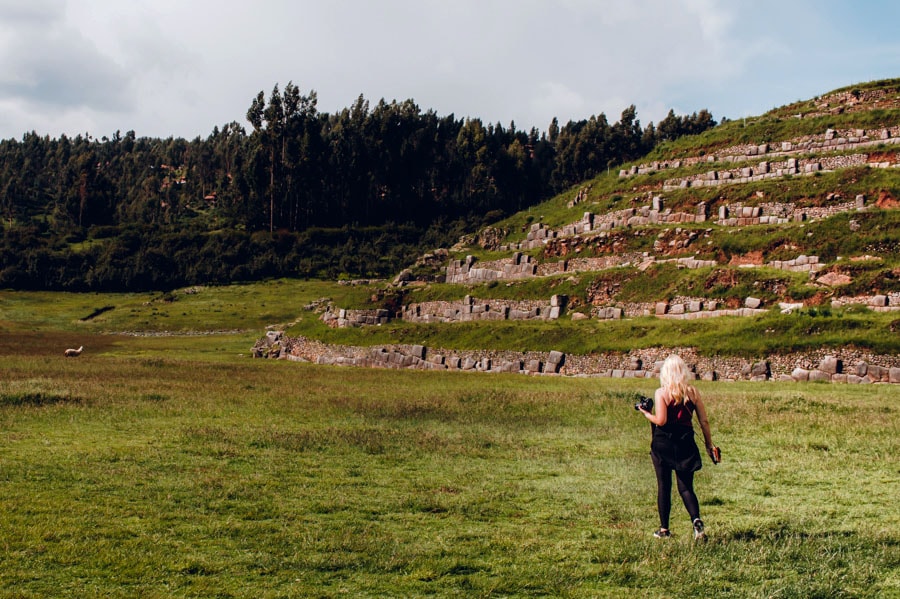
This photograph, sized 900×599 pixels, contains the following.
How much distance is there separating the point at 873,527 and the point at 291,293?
97.3m

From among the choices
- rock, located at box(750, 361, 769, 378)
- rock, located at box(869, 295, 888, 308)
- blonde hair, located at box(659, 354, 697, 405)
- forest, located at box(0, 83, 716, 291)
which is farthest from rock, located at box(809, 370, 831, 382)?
forest, located at box(0, 83, 716, 291)

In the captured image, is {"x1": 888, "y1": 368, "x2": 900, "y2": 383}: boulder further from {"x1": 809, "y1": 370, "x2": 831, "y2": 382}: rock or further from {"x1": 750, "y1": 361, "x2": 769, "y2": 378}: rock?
{"x1": 750, "y1": 361, "x2": 769, "y2": 378}: rock

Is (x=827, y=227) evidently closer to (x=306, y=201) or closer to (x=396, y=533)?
(x=396, y=533)

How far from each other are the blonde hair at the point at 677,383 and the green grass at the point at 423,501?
2120 millimetres

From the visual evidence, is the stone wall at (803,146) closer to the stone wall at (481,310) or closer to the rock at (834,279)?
the rock at (834,279)

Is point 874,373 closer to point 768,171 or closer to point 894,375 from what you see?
point 894,375

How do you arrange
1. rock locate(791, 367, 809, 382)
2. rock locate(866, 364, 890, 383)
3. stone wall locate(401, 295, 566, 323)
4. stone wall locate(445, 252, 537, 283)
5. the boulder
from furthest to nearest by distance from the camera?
stone wall locate(445, 252, 537, 283)
stone wall locate(401, 295, 566, 323)
rock locate(791, 367, 809, 382)
rock locate(866, 364, 890, 383)
the boulder

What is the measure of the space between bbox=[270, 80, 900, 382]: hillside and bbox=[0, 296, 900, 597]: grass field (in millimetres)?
13962

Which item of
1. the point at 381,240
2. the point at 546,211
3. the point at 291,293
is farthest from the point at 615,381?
the point at 381,240

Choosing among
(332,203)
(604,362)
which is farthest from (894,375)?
(332,203)

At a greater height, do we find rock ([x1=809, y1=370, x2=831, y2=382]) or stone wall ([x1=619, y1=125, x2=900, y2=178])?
stone wall ([x1=619, y1=125, x2=900, y2=178])

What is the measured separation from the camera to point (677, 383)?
11.2 meters

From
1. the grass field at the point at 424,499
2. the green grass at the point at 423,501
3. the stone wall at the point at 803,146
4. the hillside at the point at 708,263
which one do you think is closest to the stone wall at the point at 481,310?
the hillside at the point at 708,263

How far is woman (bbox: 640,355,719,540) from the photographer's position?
440 inches
